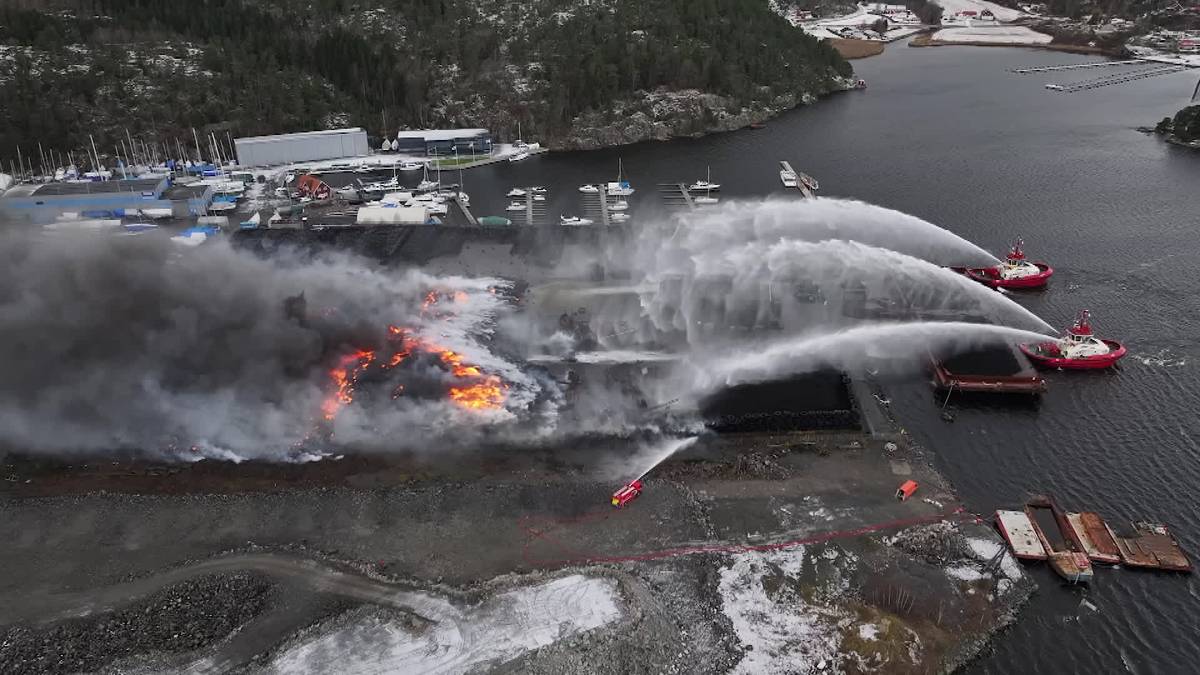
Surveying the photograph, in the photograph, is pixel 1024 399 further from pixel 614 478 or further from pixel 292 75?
pixel 292 75

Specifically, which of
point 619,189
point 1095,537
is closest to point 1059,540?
point 1095,537

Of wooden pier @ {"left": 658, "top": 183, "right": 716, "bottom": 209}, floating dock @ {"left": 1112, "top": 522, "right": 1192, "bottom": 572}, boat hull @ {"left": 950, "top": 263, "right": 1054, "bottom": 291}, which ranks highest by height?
wooden pier @ {"left": 658, "top": 183, "right": 716, "bottom": 209}

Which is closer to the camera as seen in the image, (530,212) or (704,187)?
(530,212)

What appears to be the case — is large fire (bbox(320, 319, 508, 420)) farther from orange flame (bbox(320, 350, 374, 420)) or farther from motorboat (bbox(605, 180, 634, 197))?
motorboat (bbox(605, 180, 634, 197))

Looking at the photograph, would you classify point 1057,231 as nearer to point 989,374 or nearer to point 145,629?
point 989,374

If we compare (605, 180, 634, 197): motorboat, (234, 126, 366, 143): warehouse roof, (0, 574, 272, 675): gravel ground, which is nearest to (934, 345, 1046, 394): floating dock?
(0, 574, 272, 675): gravel ground

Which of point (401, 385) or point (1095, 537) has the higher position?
point (401, 385)

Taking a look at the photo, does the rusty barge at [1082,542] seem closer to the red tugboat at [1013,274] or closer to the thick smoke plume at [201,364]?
the thick smoke plume at [201,364]
